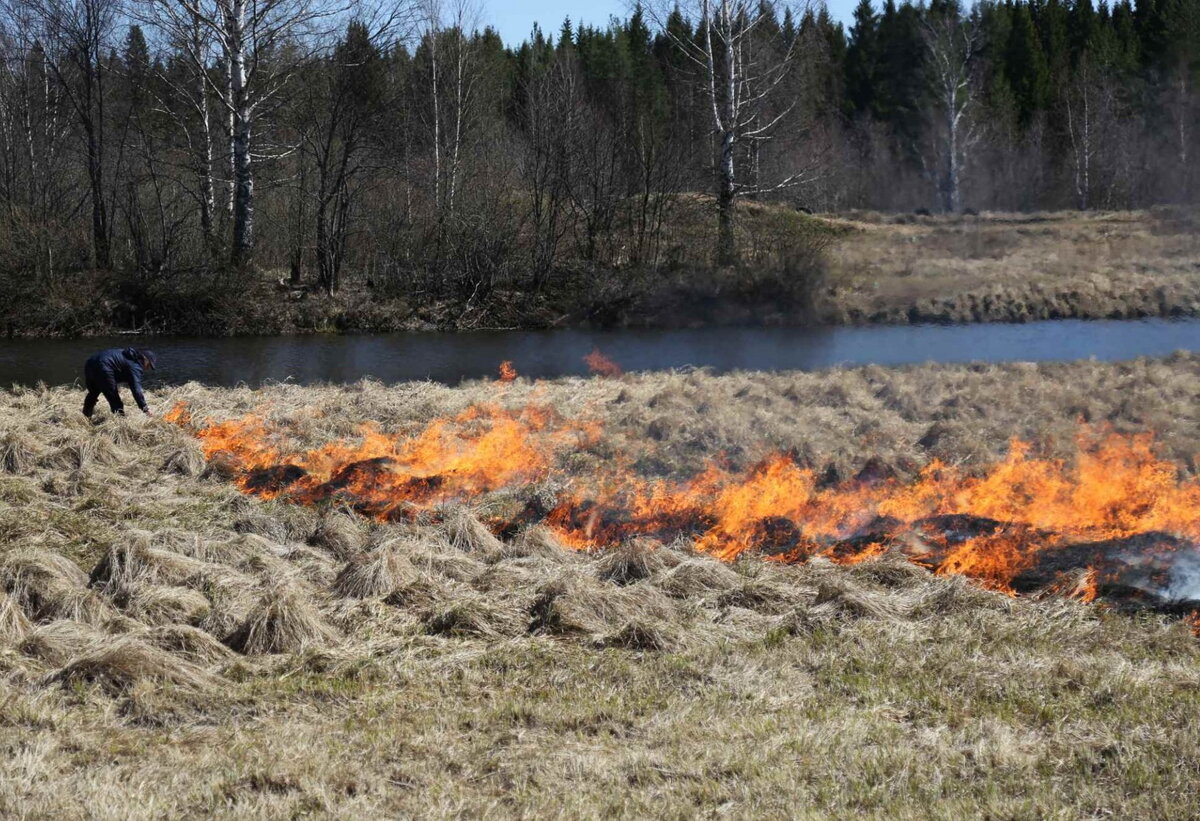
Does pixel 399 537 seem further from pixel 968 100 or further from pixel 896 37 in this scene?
pixel 896 37

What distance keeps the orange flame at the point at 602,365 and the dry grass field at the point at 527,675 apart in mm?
9742

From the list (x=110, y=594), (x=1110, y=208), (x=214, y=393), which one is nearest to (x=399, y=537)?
(x=110, y=594)

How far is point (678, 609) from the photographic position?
7910mm

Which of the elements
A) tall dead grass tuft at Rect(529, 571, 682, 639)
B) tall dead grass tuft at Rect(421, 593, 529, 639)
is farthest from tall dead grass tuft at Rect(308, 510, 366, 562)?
tall dead grass tuft at Rect(529, 571, 682, 639)

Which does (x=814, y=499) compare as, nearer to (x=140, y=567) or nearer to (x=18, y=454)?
(x=140, y=567)

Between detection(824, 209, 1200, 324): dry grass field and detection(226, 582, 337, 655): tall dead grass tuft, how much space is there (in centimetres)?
2452

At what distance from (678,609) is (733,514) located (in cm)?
244

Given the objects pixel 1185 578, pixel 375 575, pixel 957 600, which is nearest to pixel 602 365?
pixel 375 575

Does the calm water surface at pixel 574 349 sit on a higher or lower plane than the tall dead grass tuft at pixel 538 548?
higher

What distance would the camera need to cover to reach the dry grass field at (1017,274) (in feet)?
96.7

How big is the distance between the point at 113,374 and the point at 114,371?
0.17ft

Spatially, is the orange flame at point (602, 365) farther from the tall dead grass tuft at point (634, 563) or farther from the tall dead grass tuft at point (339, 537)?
the tall dead grass tuft at point (634, 563)

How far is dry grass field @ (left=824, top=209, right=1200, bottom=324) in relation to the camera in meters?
29.5

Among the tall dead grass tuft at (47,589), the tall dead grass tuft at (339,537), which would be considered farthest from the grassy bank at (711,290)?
the tall dead grass tuft at (47,589)
